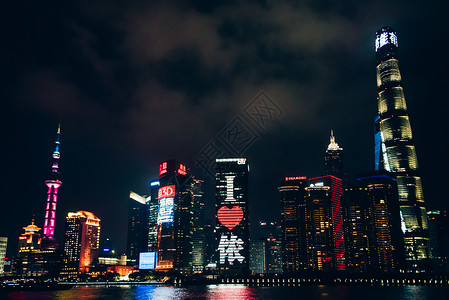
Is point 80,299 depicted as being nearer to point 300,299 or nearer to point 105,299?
point 105,299

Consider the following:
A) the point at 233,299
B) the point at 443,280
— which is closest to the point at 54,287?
the point at 233,299

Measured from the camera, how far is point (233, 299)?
103438mm

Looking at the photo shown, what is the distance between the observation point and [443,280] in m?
197

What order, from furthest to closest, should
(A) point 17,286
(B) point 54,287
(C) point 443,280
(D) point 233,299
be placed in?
(C) point 443,280
(B) point 54,287
(A) point 17,286
(D) point 233,299

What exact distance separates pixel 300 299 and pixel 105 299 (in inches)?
2052

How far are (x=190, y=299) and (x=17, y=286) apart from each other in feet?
283

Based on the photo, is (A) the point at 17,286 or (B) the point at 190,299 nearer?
(B) the point at 190,299

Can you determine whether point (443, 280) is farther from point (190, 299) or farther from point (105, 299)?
point (105, 299)

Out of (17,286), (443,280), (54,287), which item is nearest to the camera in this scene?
(17,286)

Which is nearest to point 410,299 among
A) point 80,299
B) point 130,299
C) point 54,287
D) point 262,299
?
point 262,299

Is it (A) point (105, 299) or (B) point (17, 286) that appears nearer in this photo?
(A) point (105, 299)

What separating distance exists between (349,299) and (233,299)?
3010 centimetres

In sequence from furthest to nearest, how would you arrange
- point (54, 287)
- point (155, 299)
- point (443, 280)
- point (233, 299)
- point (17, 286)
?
point (443, 280) < point (54, 287) < point (17, 286) < point (155, 299) < point (233, 299)

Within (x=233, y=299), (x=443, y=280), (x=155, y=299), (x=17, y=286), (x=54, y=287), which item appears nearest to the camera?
(x=233, y=299)
